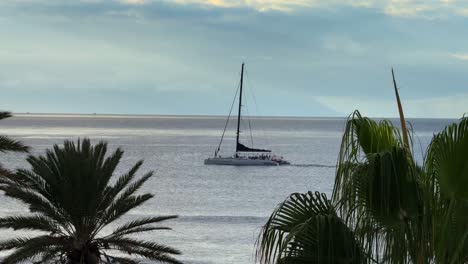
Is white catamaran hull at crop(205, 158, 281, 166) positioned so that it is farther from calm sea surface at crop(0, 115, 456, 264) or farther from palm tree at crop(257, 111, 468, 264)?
palm tree at crop(257, 111, 468, 264)

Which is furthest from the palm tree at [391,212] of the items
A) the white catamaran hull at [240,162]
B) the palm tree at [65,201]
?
the white catamaran hull at [240,162]

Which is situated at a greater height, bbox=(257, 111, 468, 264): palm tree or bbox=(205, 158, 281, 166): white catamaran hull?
bbox=(257, 111, 468, 264): palm tree

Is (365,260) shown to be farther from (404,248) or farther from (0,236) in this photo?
(0,236)

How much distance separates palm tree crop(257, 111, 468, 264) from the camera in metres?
5.49

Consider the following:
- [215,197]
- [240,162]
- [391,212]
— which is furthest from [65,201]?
[240,162]

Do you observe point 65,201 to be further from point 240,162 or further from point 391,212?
point 240,162

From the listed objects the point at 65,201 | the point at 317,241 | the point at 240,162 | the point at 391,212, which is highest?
the point at 391,212

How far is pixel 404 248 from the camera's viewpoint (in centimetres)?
569

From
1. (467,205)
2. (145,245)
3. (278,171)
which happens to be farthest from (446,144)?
(278,171)

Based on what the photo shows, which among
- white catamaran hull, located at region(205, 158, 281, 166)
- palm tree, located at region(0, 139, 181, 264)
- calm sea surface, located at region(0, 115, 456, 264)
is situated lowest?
calm sea surface, located at region(0, 115, 456, 264)

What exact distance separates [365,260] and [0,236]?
3569 cm

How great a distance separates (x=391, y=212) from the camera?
5.68m

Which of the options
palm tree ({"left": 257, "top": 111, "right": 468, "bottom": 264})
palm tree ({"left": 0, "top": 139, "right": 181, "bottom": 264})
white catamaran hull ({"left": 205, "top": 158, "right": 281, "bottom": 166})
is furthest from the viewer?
white catamaran hull ({"left": 205, "top": 158, "right": 281, "bottom": 166})

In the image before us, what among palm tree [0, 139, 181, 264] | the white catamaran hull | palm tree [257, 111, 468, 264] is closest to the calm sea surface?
the white catamaran hull
